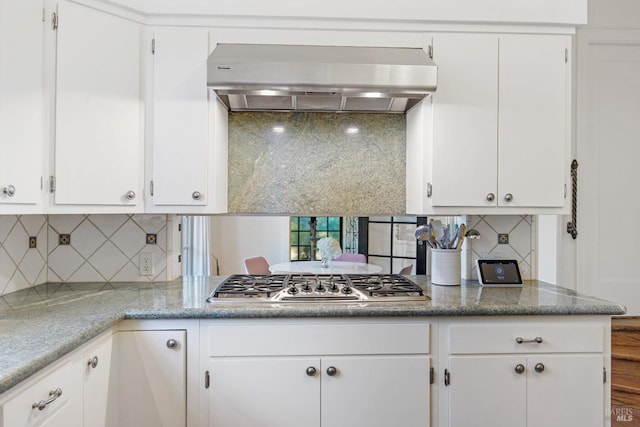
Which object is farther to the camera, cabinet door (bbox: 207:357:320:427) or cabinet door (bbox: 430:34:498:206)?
cabinet door (bbox: 430:34:498:206)

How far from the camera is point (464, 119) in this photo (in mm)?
1902

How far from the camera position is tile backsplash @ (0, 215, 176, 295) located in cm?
205

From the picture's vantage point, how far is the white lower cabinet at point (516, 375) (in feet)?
5.41

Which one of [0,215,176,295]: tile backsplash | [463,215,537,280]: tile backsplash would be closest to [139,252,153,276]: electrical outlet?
[0,215,176,295]: tile backsplash

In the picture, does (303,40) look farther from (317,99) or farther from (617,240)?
(617,240)

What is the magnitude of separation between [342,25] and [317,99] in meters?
0.37

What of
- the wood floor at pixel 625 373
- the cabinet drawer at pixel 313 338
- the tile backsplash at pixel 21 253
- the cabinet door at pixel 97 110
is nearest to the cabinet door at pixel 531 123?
the cabinet drawer at pixel 313 338

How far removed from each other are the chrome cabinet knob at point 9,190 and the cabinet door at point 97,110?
18 centimetres

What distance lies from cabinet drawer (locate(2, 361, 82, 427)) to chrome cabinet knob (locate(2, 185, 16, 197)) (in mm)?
698

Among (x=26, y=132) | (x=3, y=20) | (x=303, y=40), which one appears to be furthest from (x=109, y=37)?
(x=303, y=40)

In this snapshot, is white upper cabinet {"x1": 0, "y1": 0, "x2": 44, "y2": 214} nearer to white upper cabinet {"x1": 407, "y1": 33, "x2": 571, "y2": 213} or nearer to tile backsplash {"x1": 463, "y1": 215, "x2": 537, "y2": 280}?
white upper cabinet {"x1": 407, "y1": 33, "x2": 571, "y2": 213}

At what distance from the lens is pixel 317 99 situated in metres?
1.97

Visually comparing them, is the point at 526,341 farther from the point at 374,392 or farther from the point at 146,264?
the point at 146,264
